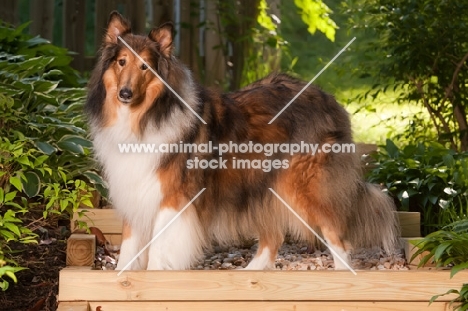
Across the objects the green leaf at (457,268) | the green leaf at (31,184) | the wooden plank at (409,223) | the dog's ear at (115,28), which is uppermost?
the dog's ear at (115,28)

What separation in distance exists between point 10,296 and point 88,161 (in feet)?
4.22

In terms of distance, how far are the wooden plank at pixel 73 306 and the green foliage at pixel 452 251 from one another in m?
1.59

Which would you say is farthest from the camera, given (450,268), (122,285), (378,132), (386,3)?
(378,132)

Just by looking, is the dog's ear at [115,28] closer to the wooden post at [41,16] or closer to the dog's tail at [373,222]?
the dog's tail at [373,222]

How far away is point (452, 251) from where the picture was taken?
172 inches

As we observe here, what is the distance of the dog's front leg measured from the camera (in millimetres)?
4559

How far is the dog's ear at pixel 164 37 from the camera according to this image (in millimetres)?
4398

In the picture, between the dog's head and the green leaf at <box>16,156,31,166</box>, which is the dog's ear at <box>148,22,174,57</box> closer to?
the dog's head

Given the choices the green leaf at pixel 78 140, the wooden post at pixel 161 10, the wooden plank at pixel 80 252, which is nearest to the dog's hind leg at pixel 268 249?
the wooden plank at pixel 80 252

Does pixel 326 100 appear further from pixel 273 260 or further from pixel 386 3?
pixel 386 3

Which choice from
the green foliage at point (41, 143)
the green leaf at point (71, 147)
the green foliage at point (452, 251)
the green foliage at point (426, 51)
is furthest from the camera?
the green foliage at point (426, 51)

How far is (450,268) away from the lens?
14.4ft

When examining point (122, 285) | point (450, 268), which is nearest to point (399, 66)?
point (450, 268)

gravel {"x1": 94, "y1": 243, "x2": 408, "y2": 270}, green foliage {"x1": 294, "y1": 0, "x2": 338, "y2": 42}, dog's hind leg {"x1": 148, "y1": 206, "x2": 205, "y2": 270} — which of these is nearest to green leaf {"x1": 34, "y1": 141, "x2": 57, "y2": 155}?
gravel {"x1": 94, "y1": 243, "x2": 408, "y2": 270}
